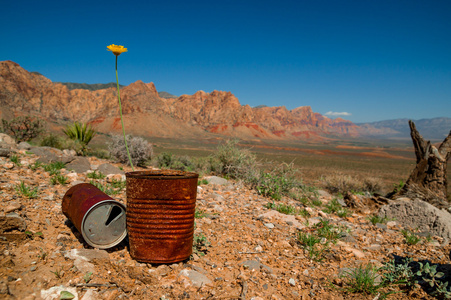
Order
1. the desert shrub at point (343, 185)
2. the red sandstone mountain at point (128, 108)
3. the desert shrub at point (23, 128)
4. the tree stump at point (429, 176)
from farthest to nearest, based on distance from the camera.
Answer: the red sandstone mountain at point (128, 108) < the desert shrub at point (23, 128) < the desert shrub at point (343, 185) < the tree stump at point (429, 176)

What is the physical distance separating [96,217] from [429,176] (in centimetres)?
776

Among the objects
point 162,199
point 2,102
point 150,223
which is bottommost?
point 150,223

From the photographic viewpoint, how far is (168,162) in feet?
35.3

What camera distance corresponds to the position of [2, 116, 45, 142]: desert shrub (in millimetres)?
11780

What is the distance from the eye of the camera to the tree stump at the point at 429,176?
6.75m

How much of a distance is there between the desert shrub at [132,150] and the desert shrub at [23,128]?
14.8 feet

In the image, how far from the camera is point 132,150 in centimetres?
967

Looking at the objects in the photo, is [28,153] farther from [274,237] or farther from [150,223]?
[274,237]

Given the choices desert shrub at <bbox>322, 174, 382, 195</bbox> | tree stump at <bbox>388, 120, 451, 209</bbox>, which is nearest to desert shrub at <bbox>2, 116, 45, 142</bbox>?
desert shrub at <bbox>322, 174, 382, 195</bbox>

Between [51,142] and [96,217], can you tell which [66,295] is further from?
[51,142]

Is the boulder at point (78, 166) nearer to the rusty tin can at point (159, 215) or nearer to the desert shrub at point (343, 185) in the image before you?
the rusty tin can at point (159, 215)

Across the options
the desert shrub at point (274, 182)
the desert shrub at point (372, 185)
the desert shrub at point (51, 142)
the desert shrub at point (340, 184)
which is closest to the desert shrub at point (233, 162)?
the desert shrub at point (274, 182)

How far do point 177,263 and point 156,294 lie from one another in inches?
21.2

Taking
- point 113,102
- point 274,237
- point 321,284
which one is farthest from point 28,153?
point 113,102
